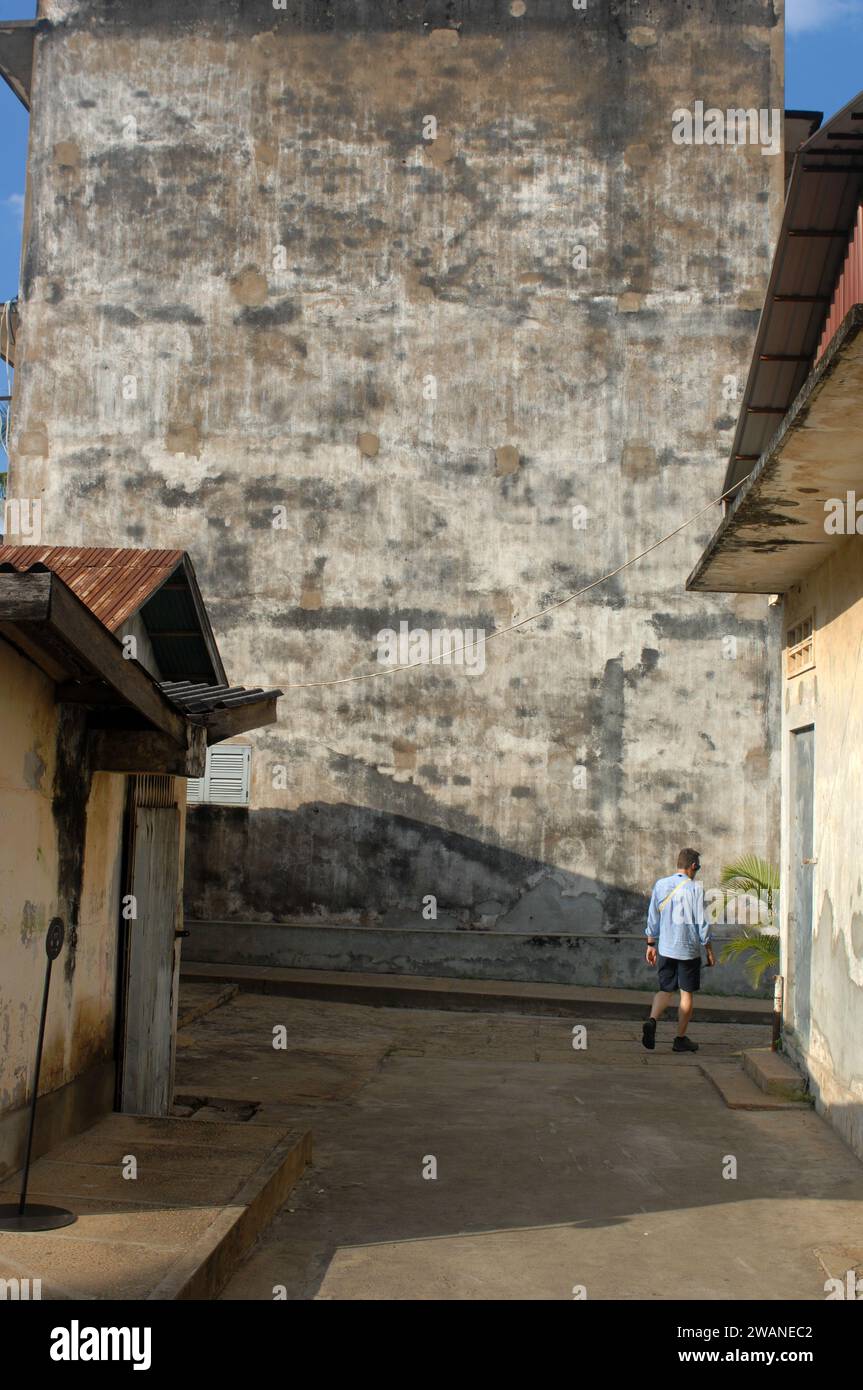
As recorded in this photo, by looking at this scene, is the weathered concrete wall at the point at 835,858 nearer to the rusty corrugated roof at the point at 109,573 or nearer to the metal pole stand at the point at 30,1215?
the rusty corrugated roof at the point at 109,573

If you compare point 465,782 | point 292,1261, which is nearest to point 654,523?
point 465,782

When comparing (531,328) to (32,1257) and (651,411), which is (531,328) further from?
(32,1257)

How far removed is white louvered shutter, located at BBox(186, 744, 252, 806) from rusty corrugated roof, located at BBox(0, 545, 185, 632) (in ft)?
20.2

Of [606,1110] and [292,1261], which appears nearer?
[292,1261]

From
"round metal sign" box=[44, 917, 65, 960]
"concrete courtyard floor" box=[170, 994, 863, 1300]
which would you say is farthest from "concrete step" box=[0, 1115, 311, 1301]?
"round metal sign" box=[44, 917, 65, 960]

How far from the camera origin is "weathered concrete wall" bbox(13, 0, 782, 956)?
15453mm

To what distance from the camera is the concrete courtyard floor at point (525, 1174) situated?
19.3ft

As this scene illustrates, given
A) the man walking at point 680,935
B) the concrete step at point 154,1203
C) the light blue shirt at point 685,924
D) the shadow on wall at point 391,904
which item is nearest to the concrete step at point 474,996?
the shadow on wall at point 391,904

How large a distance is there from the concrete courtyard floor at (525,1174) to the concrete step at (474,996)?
61.3 inches

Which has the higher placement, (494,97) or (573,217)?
(494,97)

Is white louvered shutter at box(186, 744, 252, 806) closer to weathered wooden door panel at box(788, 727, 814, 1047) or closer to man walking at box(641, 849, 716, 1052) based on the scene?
man walking at box(641, 849, 716, 1052)

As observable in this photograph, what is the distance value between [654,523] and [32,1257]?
1209cm

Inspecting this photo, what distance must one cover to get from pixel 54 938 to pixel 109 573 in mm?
3041

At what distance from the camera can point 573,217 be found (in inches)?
628
